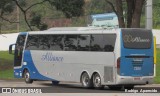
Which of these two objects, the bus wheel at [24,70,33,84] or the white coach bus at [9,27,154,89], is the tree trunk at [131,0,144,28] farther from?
the bus wheel at [24,70,33,84]

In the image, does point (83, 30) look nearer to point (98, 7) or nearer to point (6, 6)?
point (6, 6)

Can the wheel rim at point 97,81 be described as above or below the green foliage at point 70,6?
below

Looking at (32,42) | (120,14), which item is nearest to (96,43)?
(32,42)

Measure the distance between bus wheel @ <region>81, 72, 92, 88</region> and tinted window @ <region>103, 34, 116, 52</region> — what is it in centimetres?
192

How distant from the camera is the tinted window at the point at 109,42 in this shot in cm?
2394

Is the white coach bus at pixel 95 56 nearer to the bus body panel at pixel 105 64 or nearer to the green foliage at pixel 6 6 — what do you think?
the bus body panel at pixel 105 64

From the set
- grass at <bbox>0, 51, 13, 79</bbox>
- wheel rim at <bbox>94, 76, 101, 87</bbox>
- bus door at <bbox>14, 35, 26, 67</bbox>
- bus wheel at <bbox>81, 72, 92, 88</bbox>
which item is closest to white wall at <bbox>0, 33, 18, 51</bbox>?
grass at <bbox>0, 51, 13, 79</bbox>

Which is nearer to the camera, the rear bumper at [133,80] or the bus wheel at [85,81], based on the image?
the rear bumper at [133,80]

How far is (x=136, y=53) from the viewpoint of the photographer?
78.6 feet

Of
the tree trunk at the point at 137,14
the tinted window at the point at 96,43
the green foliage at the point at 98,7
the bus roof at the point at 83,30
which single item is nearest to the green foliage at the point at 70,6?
the tree trunk at the point at 137,14

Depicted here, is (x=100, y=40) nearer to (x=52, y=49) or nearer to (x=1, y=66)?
(x=52, y=49)

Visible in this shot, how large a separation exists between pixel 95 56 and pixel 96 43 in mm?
635

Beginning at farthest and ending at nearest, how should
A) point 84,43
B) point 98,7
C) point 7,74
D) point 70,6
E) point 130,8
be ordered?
point 98,7 < point 70,6 < point 7,74 < point 130,8 < point 84,43

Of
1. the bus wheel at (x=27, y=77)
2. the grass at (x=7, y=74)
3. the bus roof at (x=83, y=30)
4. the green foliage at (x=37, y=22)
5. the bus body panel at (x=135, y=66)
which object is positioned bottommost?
the grass at (x=7, y=74)
